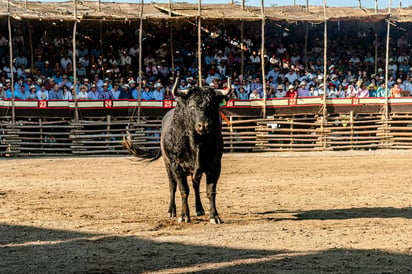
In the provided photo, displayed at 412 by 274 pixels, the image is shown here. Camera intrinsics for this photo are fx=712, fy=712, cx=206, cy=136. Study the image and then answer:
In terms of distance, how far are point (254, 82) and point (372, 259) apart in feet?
68.1

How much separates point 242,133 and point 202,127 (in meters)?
16.9

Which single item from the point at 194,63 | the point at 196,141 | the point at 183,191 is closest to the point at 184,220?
the point at 183,191

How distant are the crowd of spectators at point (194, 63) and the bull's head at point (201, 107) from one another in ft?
52.2

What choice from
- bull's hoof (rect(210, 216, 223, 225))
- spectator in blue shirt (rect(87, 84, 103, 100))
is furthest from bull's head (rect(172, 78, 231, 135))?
spectator in blue shirt (rect(87, 84, 103, 100))

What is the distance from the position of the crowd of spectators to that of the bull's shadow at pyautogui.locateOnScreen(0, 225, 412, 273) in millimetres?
17456

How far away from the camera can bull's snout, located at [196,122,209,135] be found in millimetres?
9789

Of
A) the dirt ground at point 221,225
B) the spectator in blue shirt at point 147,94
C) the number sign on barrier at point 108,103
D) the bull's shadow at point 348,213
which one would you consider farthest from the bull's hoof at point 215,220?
the spectator in blue shirt at point 147,94

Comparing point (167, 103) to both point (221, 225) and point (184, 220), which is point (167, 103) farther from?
point (221, 225)

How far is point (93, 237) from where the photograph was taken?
9289 millimetres

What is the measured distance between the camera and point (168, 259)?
776cm

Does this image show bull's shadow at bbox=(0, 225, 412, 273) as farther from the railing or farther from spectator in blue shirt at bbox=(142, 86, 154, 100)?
spectator in blue shirt at bbox=(142, 86, 154, 100)

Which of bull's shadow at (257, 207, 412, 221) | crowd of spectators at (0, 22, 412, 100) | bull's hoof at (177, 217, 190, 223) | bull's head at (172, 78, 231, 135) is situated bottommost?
bull's shadow at (257, 207, 412, 221)

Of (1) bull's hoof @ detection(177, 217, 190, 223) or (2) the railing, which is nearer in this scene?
(1) bull's hoof @ detection(177, 217, 190, 223)

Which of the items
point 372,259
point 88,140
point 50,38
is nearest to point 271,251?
point 372,259
